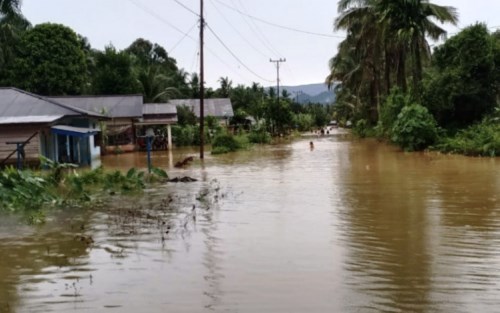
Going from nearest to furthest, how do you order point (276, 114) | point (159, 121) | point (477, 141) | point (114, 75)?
point (477, 141)
point (159, 121)
point (114, 75)
point (276, 114)

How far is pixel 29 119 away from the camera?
25656mm

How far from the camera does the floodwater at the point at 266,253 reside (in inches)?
257

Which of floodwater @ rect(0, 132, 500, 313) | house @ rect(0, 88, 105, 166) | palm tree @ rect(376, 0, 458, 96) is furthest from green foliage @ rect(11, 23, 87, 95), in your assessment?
floodwater @ rect(0, 132, 500, 313)

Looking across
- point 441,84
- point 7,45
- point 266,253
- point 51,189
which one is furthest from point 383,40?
point 266,253

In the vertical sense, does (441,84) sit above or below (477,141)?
above

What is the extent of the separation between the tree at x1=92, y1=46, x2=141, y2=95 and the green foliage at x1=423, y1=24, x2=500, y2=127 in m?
28.7

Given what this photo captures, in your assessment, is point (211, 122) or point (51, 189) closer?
point (51, 189)

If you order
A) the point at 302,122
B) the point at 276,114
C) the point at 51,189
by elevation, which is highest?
the point at 276,114

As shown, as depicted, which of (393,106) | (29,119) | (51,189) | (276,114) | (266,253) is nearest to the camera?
(266,253)

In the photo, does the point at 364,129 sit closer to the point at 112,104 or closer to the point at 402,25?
the point at 402,25

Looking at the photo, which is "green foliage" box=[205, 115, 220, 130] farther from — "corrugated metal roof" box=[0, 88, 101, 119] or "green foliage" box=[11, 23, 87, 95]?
"corrugated metal roof" box=[0, 88, 101, 119]

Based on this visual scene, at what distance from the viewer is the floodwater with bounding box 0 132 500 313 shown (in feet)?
21.4

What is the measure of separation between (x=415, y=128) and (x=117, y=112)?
846 inches

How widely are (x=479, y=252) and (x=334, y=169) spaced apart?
15665 millimetres
